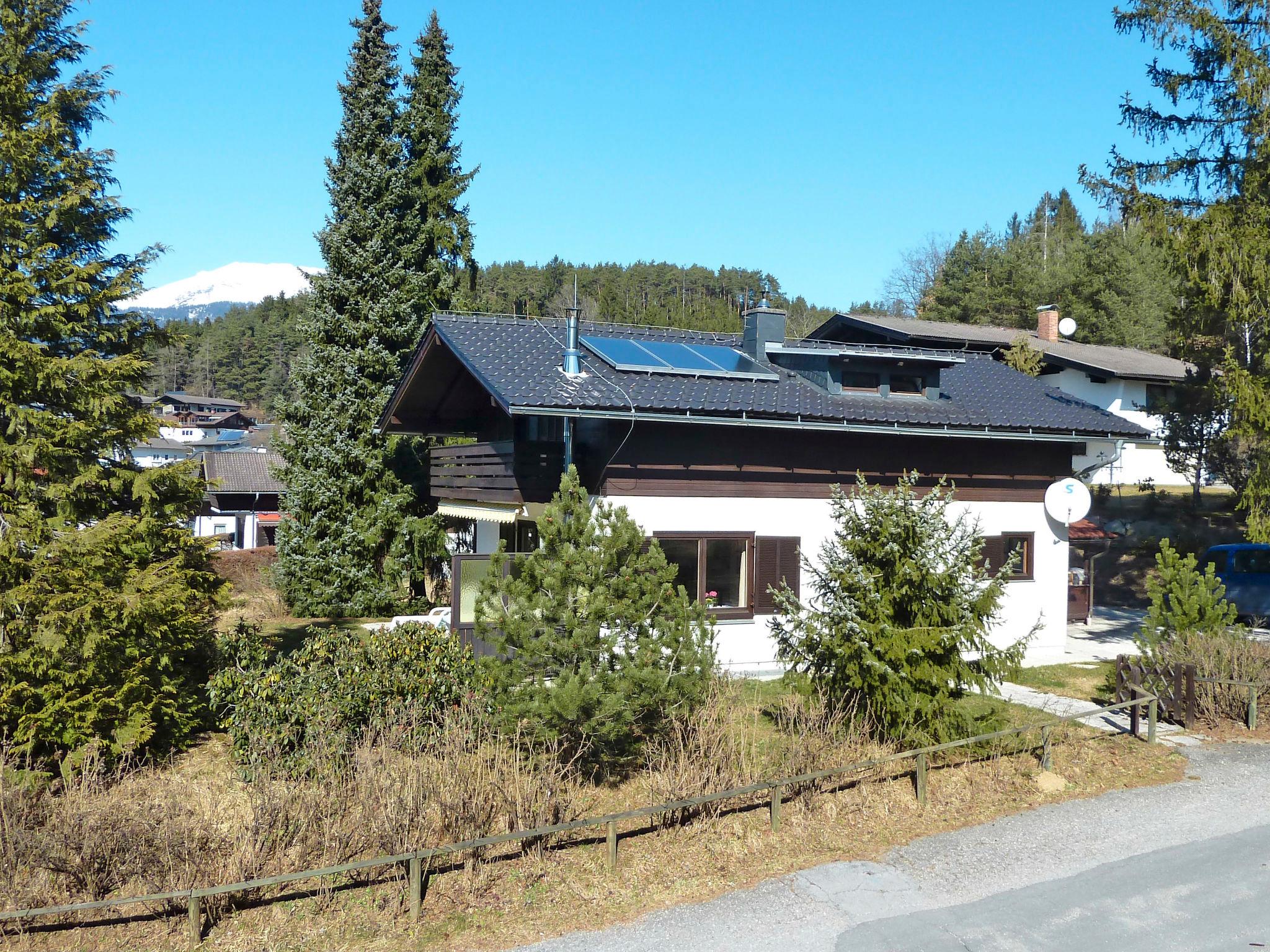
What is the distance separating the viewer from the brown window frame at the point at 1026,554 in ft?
53.2

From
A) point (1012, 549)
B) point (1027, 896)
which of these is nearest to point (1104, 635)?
point (1012, 549)

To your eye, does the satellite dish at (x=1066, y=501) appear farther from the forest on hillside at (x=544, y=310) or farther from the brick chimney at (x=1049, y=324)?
the forest on hillside at (x=544, y=310)

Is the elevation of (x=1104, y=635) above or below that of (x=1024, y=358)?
below

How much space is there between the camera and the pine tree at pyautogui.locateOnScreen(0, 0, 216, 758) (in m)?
8.64

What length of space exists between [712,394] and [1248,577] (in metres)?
13.3

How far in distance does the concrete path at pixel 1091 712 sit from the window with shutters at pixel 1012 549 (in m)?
2.84

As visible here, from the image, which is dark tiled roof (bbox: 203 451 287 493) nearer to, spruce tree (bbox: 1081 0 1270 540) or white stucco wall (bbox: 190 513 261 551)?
white stucco wall (bbox: 190 513 261 551)

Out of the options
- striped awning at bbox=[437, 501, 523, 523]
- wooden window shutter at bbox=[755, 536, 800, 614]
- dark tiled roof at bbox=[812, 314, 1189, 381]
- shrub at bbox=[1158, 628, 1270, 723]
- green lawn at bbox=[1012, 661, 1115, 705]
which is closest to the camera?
shrub at bbox=[1158, 628, 1270, 723]

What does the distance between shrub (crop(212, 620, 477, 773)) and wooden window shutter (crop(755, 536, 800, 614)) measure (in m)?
5.37

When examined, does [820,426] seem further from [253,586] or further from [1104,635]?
[253,586]

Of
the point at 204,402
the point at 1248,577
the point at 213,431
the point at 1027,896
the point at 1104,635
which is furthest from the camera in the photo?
the point at 204,402

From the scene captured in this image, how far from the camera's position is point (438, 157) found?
2505 cm

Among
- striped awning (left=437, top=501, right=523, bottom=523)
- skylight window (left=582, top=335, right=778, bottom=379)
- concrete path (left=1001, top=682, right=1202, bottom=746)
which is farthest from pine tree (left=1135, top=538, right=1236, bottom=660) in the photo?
striped awning (left=437, top=501, right=523, bottom=523)

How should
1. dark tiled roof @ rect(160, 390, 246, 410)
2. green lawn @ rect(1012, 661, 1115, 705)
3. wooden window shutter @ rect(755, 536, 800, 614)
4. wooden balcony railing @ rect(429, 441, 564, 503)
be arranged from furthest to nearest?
dark tiled roof @ rect(160, 390, 246, 410) → wooden window shutter @ rect(755, 536, 800, 614) → wooden balcony railing @ rect(429, 441, 564, 503) → green lawn @ rect(1012, 661, 1115, 705)
